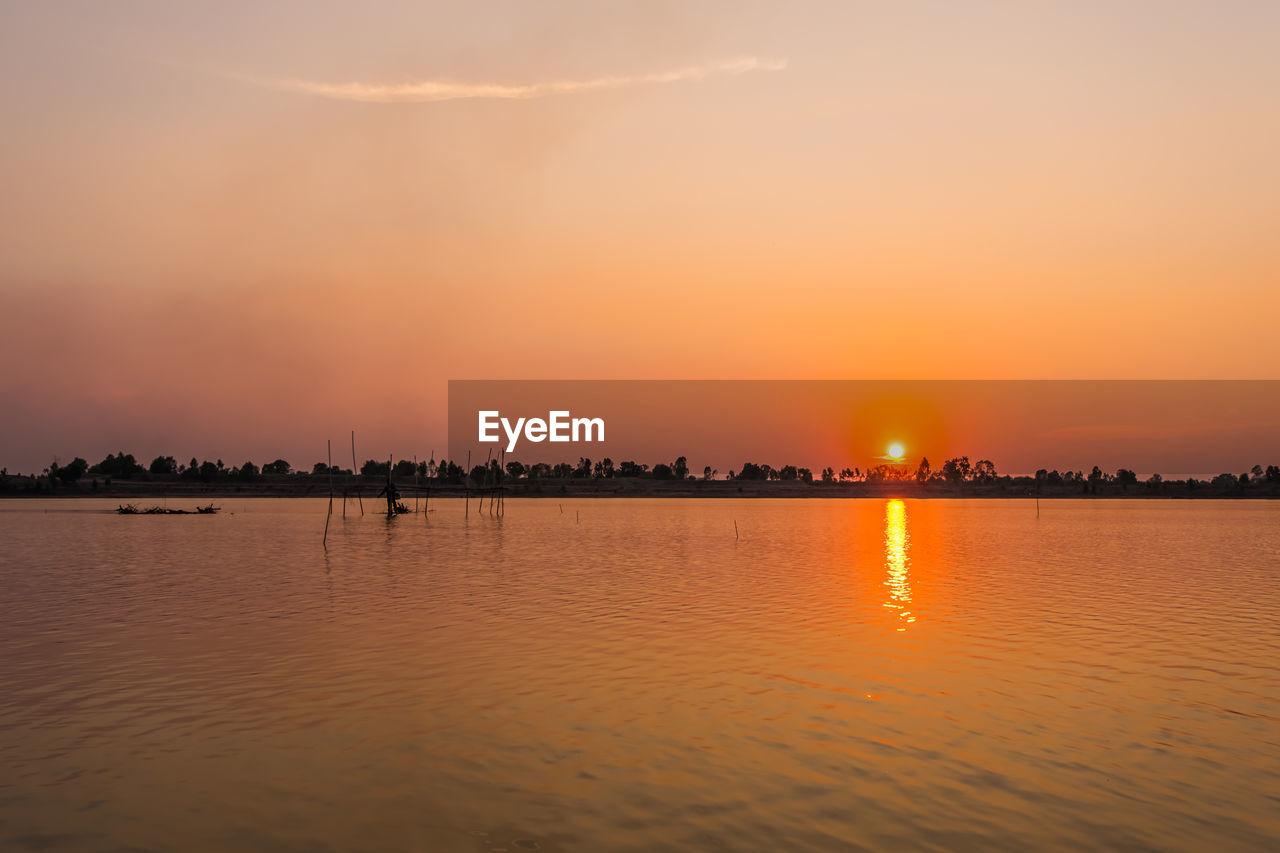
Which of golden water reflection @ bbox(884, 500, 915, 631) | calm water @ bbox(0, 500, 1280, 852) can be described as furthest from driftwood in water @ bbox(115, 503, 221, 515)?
golden water reflection @ bbox(884, 500, 915, 631)

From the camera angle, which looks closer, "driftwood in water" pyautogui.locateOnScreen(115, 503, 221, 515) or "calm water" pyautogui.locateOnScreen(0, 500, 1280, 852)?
"calm water" pyautogui.locateOnScreen(0, 500, 1280, 852)

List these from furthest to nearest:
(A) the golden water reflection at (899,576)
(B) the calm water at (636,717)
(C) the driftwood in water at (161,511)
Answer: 1. (C) the driftwood in water at (161,511)
2. (A) the golden water reflection at (899,576)
3. (B) the calm water at (636,717)

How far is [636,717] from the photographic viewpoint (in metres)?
18.0

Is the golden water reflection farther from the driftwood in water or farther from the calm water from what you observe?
the driftwood in water

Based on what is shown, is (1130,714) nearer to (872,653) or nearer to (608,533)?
(872,653)

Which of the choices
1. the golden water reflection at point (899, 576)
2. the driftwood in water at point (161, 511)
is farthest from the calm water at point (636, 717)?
the driftwood in water at point (161, 511)

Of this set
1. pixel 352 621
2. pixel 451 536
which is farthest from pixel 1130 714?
pixel 451 536

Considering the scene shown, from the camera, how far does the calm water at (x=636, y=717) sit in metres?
12.3

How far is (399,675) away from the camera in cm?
2195

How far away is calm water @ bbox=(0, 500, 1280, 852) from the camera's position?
12.3 metres

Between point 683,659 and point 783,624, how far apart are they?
7319 millimetres

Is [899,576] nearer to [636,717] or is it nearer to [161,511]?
[636,717]

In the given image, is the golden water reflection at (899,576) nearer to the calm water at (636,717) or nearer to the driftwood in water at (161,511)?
the calm water at (636,717)

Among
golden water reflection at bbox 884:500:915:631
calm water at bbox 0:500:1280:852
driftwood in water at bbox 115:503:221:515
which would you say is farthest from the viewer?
driftwood in water at bbox 115:503:221:515
